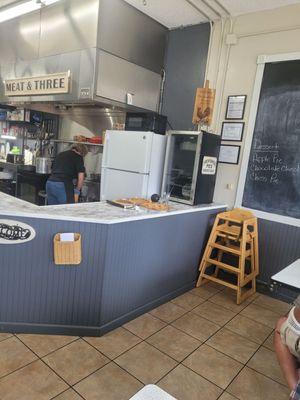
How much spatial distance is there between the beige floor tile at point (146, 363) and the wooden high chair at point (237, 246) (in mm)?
1190

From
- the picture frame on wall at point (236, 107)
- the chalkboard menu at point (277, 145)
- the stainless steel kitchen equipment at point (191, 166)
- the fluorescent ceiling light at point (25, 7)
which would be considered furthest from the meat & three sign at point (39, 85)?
the chalkboard menu at point (277, 145)

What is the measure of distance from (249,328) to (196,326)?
0.49 meters

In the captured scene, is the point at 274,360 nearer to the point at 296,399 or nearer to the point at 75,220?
the point at 296,399

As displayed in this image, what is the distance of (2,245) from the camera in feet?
6.85

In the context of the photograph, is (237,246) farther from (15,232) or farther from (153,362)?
(15,232)

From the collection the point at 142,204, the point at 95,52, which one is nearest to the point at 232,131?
the point at 142,204

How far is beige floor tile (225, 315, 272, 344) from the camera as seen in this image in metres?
2.56

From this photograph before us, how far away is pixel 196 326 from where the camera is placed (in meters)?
2.62

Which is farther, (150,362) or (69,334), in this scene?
(69,334)

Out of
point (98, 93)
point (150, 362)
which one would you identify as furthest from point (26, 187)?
point (150, 362)

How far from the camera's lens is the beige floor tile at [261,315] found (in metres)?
2.82

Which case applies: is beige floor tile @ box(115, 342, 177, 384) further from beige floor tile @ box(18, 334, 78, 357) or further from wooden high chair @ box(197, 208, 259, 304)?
wooden high chair @ box(197, 208, 259, 304)

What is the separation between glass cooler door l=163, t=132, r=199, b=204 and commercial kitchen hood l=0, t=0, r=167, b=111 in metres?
0.83

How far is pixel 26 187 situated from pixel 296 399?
14.7 feet
